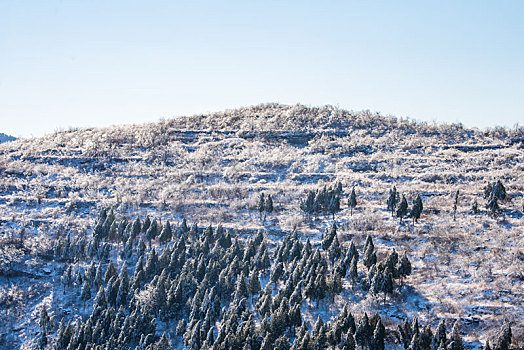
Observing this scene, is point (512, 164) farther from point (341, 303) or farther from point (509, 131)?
point (341, 303)

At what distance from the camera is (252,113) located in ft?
515

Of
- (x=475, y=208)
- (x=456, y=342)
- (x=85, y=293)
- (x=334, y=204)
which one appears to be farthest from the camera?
(x=334, y=204)

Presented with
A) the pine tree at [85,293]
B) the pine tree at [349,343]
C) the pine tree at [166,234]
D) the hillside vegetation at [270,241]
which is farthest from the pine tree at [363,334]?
the pine tree at [85,293]

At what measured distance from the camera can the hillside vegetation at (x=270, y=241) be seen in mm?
59156

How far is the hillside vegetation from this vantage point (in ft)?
194

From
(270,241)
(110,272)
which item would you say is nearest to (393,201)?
(270,241)

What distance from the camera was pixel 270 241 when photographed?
82500 mm

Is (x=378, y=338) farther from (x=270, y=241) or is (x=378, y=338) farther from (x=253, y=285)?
(x=270, y=241)

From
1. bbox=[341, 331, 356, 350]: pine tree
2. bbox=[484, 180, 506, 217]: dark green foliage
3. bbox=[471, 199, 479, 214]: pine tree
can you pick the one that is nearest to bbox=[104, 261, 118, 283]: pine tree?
bbox=[341, 331, 356, 350]: pine tree

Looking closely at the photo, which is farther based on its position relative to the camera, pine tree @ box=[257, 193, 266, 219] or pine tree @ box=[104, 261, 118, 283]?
pine tree @ box=[257, 193, 266, 219]

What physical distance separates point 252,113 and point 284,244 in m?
89.0

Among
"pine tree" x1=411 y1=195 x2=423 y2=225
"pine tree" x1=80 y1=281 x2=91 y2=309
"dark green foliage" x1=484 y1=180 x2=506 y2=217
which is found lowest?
"pine tree" x1=80 y1=281 x2=91 y2=309

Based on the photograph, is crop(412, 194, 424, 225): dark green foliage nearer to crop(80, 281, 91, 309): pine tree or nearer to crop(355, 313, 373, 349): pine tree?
crop(355, 313, 373, 349): pine tree

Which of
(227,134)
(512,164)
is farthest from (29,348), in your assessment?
(512,164)
